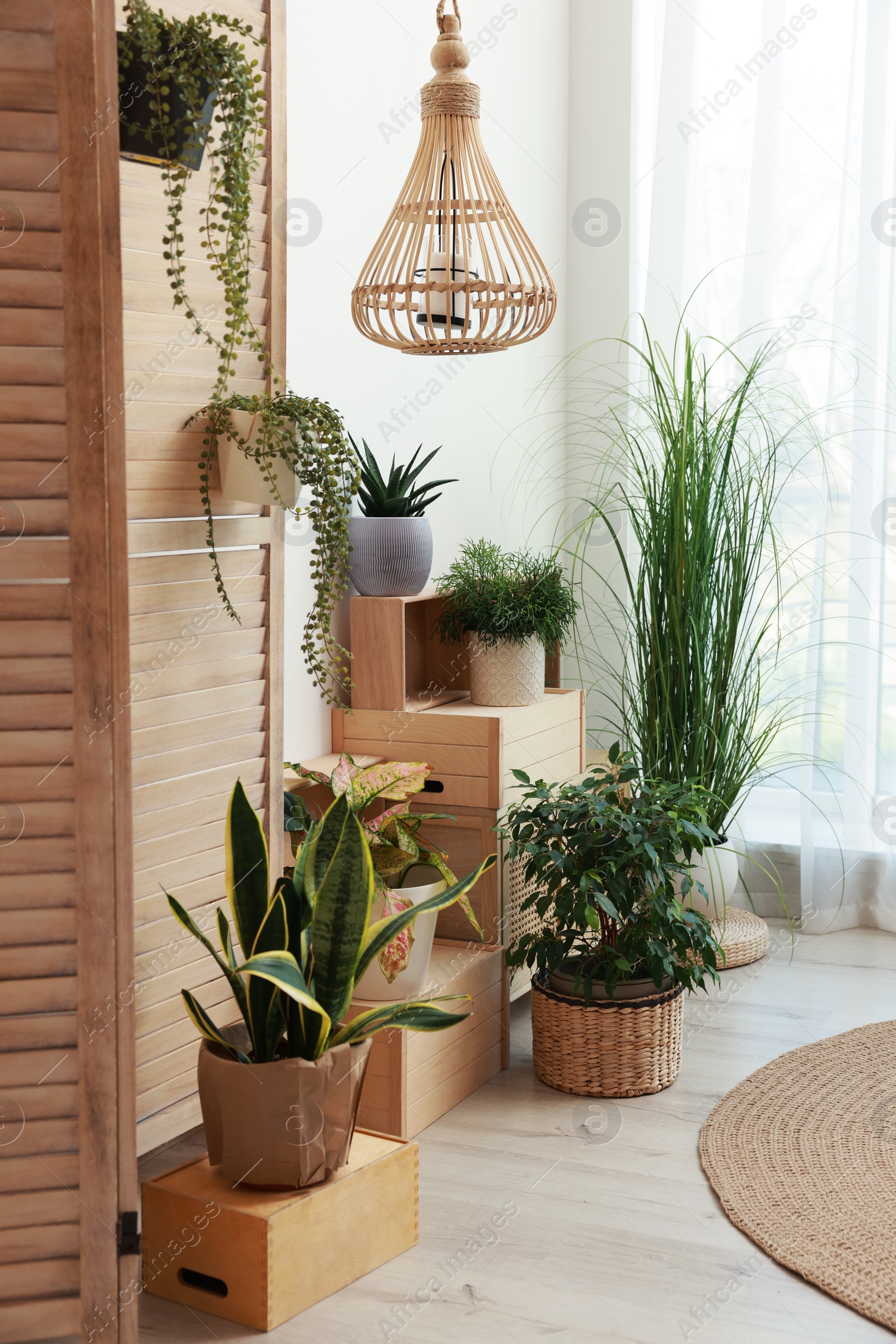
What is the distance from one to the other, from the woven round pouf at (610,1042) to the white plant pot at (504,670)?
2.14 ft

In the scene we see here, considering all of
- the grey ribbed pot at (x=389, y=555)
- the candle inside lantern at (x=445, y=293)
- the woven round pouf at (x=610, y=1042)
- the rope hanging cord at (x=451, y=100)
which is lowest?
the woven round pouf at (x=610, y=1042)

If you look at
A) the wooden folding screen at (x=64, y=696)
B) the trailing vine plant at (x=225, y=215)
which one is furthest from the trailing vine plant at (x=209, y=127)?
the wooden folding screen at (x=64, y=696)

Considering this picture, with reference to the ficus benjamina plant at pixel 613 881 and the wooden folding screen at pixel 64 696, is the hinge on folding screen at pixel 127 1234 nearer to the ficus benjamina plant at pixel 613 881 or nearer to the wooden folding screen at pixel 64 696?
the wooden folding screen at pixel 64 696

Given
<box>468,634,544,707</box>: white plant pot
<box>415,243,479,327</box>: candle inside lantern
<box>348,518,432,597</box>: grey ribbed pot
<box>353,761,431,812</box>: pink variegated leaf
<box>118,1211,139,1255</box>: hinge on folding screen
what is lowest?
<box>118,1211,139,1255</box>: hinge on folding screen

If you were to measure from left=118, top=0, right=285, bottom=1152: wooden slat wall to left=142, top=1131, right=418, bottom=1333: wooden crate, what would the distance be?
6.1 inches

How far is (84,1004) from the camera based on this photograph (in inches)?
61.1

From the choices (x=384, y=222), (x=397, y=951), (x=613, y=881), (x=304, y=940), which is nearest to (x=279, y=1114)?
(x=304, y=940)

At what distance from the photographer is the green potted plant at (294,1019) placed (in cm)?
171

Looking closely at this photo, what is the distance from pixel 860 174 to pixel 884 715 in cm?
159

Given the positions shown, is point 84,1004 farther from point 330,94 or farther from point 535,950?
point 330,94

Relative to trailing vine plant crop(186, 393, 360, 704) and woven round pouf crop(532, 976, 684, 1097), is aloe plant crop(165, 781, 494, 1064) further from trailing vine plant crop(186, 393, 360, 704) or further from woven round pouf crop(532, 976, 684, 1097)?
woven round pouf crop(532, 976, 684, 1097)

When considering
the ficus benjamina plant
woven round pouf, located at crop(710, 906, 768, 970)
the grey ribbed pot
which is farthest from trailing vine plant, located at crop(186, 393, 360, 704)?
woven round pouf, located at crop(710, 906, 768, 970)

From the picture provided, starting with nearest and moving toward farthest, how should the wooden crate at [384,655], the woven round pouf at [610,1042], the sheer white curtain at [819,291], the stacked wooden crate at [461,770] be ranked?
the woven round pouf at [610,1042] < the stacked wooden crate at [461,770] < the wooden crate at [384,655] < the sheer white curtain at [819,291]

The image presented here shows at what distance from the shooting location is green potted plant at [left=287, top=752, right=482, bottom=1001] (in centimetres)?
222
